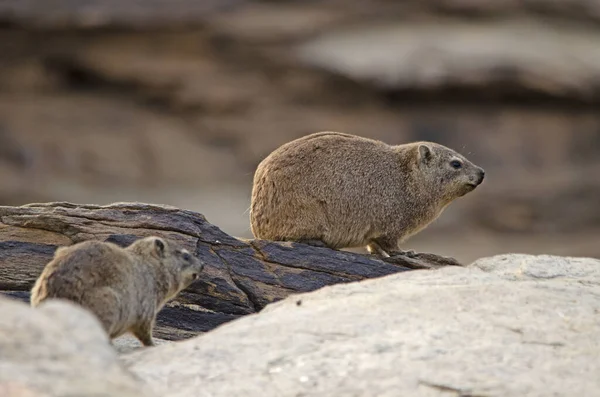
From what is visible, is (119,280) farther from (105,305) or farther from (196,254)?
(196,254)

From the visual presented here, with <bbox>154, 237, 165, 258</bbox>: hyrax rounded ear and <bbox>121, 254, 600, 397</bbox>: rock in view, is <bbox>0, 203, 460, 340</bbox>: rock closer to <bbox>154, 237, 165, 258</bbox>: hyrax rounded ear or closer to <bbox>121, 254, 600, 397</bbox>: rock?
<bbox>154, 237, 165, 258</bbox>: hyrax rounded ear

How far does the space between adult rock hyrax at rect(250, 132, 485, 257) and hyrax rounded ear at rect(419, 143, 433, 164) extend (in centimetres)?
1

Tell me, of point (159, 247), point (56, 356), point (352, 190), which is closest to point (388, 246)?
point (352, 190)

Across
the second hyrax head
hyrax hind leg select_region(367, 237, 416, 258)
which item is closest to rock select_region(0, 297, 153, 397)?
the second hyrax head

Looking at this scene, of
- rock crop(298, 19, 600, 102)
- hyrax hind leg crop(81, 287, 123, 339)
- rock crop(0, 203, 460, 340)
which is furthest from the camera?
rock crop(298, 19, 600, 102)

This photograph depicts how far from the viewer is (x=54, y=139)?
91.5ft

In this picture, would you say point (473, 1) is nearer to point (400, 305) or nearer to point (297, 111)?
point (297, 111)

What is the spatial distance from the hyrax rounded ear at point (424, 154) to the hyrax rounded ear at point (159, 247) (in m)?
3.96

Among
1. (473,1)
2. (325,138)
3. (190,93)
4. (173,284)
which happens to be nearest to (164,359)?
(173,284)

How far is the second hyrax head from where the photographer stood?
9.13m

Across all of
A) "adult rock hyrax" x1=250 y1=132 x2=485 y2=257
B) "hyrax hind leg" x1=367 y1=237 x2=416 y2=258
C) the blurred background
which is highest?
the blurred background

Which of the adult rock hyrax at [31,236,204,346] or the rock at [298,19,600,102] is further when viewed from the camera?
the rock at [298,19,600,102]

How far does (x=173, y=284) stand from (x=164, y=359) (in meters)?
1.84

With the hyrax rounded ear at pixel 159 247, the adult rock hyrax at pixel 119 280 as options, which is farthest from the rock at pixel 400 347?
the hyrax rounded ear at pixel 159 247
